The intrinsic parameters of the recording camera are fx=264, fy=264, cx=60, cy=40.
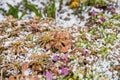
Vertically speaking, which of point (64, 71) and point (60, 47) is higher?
point (60, 47)

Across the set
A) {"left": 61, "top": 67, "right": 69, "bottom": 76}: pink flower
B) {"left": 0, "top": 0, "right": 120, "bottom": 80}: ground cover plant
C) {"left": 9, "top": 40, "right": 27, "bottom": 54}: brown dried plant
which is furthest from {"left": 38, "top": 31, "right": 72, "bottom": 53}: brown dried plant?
{"left": 61, "top": 67, "right": 69, "bottom": 76}: pink flower

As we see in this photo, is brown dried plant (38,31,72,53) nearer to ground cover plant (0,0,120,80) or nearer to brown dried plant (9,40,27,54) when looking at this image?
ground cover plant (0,0,120,80)

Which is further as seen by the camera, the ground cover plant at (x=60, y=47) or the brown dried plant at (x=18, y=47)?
the brown dried plant at (x=18, y=47)

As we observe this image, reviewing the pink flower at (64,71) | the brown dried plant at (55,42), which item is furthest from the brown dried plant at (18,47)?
the pink flower at (64,71)

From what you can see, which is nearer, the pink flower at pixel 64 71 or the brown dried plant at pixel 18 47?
the pink flower at pixel 64 71

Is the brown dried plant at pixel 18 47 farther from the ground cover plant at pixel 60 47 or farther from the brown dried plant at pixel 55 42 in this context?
the brown dried plant at pixel 55 42

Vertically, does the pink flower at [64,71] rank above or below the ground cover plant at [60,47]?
below

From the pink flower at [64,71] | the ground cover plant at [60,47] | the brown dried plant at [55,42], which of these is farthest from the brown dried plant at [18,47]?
the pink flower at [64,71]

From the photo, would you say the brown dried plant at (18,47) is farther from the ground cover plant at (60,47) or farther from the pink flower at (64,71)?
the pink flower at (64,71)

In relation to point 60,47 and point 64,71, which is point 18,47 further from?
point 64,71

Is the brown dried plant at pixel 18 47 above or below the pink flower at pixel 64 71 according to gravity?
above

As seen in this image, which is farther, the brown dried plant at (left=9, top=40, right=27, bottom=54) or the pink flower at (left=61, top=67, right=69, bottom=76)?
the brown dried plant at (left=9, top=40, right=27, bottom=54)

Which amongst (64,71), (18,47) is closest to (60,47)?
(64,71)

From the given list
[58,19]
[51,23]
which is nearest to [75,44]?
[51,23]
